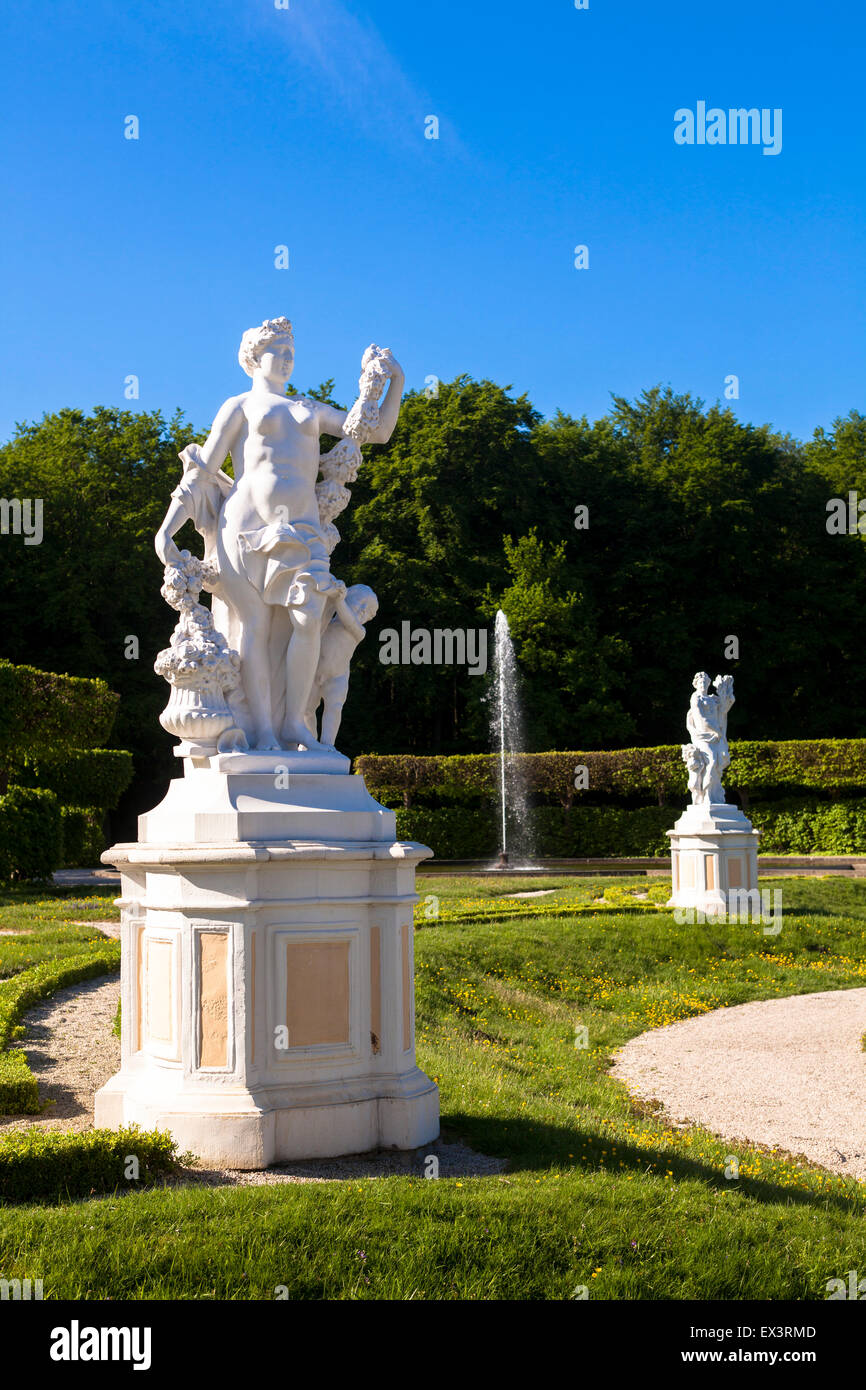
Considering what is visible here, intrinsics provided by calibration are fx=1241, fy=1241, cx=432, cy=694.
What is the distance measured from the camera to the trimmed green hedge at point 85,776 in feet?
88.1

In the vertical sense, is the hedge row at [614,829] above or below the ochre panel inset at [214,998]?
below

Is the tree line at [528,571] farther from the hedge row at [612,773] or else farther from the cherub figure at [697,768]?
the cherub figure at [697,768]

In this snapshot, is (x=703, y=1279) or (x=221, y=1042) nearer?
(x=703, y=1279)

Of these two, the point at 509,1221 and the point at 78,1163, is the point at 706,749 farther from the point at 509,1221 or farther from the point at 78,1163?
the point at 78,1163

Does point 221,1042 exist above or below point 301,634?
below

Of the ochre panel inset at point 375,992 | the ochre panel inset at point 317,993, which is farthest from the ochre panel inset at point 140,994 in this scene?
the ochre panel inset at point 375,992

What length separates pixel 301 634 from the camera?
6.99 metres

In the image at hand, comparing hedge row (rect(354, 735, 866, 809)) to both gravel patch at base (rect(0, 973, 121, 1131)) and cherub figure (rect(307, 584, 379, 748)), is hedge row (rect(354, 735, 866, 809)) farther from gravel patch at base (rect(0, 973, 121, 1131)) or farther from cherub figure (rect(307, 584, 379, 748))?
cherub figure (rect(307, 584, 379, 748))

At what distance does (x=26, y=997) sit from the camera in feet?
34.4

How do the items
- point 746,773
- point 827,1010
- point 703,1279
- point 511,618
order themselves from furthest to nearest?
point 511,618 → point 746,773 → point 827,1010 → point 703,1279

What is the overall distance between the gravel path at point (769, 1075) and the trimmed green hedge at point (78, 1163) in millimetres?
4476
